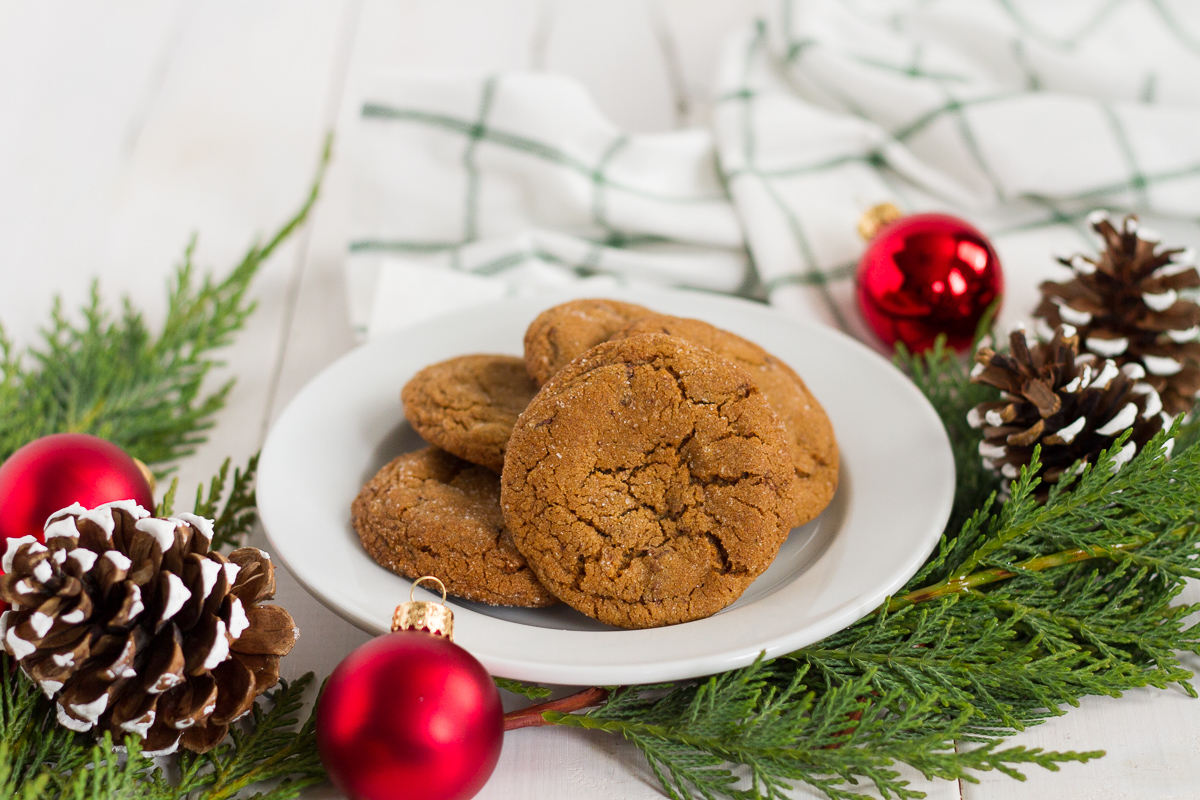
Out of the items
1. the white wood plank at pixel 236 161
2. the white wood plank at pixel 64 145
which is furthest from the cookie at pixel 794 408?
the white wood plank at pixel 64 145

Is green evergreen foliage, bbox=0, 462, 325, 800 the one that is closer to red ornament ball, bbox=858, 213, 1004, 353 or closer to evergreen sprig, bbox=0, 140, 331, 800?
evergreen sprig, bbox=0, 140, 331, 800

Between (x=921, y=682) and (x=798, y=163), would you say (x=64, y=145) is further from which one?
(x=921, y=682)

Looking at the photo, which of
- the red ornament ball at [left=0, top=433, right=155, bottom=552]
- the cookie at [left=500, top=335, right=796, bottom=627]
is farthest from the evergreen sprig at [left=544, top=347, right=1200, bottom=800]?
the red ornament ball at [left=0, top=433, right=155, bottom=552]

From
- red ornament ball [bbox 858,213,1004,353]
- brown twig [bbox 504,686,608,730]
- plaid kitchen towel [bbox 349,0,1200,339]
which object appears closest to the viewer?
brown twig [bbox 504,686,608,730]

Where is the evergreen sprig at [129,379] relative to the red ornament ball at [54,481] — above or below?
below

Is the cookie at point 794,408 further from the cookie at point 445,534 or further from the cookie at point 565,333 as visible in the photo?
the cookie at point 445,534

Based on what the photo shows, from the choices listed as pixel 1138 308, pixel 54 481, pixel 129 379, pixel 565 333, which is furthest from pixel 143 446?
pixel 1138 308

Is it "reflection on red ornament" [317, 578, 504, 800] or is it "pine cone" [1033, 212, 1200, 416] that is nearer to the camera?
"reflection on red ornament" [317, 578, 504, 800]
